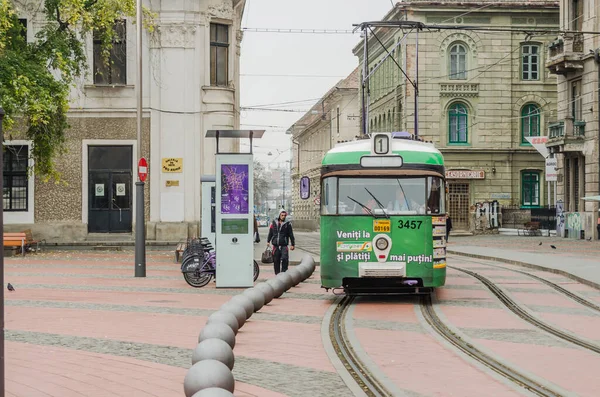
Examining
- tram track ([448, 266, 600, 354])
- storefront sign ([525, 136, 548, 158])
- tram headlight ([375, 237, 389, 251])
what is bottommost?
tram track ([448, 266, 600, 354])

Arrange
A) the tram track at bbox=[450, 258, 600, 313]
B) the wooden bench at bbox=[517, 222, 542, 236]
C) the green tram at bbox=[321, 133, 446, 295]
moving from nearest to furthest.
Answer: the green tram at bbox=[321, 133, 446, 295]
the tram track at bbox=[450, 258, 600, 313]
the wooden bench at bbox=[517, 222, 542, 236]

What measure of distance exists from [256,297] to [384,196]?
3.21 m

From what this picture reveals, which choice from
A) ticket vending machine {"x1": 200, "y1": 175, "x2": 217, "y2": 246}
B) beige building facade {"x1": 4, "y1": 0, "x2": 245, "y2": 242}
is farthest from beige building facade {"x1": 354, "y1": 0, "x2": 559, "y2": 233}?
ticket vending machine {"x1": 200, "y1": 175, "x2": 217, "y2": 246}

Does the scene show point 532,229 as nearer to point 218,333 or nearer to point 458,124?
point 458,124

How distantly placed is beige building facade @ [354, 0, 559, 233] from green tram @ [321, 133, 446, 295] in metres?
42.9

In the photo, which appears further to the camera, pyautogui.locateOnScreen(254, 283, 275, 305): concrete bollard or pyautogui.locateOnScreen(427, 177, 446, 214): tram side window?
pyautogui.locateOnScreen(427, 177, 446, 214): tram side window

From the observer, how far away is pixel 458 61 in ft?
200

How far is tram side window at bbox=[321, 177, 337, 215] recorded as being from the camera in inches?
691

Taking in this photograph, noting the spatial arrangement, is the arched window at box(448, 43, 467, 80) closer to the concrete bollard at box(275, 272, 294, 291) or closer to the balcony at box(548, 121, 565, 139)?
the balcony at box(548, 121, 565, 139)

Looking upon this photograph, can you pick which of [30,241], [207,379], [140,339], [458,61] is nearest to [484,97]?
[458,61]

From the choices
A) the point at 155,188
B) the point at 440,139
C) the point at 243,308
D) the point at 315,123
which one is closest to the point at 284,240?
the point at 243,308

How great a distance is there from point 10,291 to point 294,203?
98.2 meters

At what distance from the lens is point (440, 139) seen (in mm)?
60969

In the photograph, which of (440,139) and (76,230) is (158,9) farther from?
(440,139)
